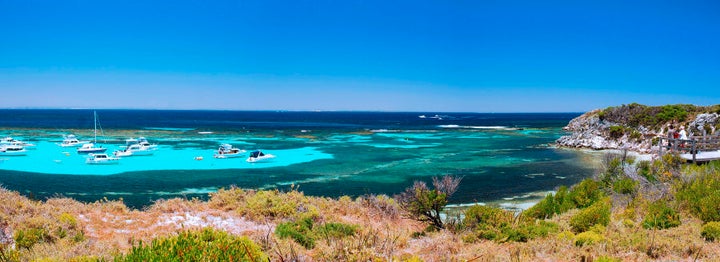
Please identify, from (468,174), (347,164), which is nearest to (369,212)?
(468,174)

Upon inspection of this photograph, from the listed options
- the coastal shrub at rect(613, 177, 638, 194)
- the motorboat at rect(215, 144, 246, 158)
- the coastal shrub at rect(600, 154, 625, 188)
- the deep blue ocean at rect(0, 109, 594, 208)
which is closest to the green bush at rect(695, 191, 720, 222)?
the coastal shrub at rect(613, 177, 638, 194)

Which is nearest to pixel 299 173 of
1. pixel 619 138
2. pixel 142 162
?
pixel 142 162

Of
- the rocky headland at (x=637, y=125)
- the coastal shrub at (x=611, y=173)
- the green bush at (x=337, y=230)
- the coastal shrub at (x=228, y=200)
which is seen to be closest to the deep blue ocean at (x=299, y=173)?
the coastal shrub at (x=611, y=173)

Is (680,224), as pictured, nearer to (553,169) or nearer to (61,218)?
(61,218)

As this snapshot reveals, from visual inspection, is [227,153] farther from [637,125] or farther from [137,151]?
[637,125]

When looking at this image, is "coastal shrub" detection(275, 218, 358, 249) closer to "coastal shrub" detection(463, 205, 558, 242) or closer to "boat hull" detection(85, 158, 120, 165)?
"coastal shrub" detection(463, 205, 558, 242)

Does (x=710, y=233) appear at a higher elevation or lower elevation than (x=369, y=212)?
higher

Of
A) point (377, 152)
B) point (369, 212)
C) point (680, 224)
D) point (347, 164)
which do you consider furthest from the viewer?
point (377, 152)
